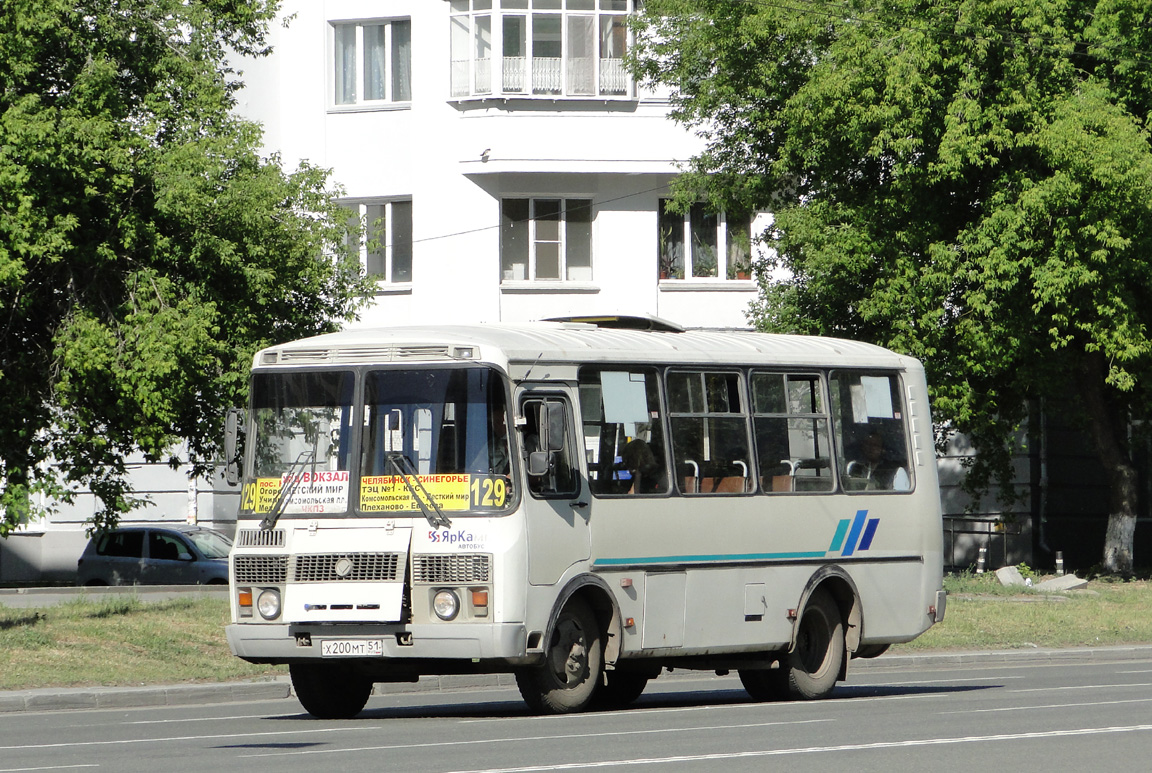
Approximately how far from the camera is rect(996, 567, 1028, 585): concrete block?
1194 inches

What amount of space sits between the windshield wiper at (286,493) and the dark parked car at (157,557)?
855 inches

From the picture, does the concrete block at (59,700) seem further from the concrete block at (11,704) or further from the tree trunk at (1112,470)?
the tree trunk at (1112,470)

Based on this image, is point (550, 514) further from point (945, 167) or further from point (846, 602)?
point (945, 167)

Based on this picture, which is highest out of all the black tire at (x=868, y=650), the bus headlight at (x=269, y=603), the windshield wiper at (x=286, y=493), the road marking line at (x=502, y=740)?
the windshield wiper at (x=286, y=493)

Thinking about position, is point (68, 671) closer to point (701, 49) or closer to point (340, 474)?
point (340, 474)

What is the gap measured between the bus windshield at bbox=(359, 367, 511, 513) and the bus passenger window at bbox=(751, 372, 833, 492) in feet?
9.93

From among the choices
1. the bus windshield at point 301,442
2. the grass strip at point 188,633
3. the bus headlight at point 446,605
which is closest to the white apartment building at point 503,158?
the grass strip at point 188,633

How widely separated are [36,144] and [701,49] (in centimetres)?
1226

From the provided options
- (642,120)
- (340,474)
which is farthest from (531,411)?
(642,120)

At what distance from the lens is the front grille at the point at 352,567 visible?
1282 centimetres

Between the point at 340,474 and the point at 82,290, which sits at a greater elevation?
the point at 82,290

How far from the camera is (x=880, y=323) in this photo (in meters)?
29.6

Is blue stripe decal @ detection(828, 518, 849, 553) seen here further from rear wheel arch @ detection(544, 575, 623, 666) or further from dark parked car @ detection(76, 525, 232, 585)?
dark parked car @ detection(76, 525, 232, 585)

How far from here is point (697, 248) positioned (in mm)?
37969
